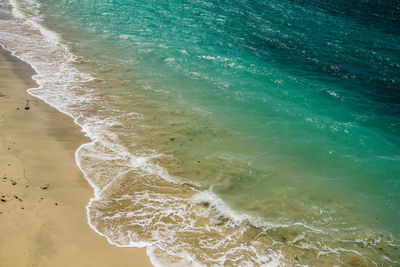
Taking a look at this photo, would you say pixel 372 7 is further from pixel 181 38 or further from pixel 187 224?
pixel 187 224

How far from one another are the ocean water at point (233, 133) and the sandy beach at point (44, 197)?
508 mm

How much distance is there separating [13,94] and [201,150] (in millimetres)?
10311

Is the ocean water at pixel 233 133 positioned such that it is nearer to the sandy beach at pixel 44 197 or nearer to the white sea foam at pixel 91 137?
the white sea foam at pixel 91 137

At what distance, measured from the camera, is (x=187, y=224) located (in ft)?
28.9

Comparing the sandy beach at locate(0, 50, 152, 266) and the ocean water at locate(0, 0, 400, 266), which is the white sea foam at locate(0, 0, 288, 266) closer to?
the ocean water at locate(0, 0, 400, 266)

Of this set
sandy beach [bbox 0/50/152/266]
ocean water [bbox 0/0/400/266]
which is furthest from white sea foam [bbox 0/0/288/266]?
sandy beach [bbox 0/50/152/266]

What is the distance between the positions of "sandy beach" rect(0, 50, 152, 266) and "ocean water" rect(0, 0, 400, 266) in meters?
0.51

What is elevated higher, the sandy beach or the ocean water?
A: the ocean water

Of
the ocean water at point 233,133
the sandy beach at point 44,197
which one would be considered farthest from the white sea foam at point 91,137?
the sandy beach at point 44,197

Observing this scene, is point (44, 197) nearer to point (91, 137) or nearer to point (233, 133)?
point (91, 137)

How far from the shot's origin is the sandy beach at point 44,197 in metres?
7.41

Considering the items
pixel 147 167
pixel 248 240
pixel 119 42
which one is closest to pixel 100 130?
pixel 147 167

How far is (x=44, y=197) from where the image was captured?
9.13 metres

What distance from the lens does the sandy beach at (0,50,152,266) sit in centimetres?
741
